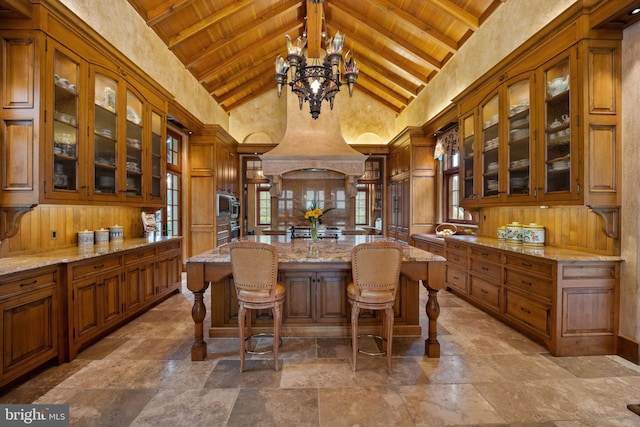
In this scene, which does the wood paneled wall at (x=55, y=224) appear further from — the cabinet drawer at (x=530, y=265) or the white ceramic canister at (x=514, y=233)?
the white ceramic canister at (x=514, y=233)

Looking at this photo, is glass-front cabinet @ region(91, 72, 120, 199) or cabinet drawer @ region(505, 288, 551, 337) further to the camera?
glass-front cabinet @ region(91, 72, 120, 199)

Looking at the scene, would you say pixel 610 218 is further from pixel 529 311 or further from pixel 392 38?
pixel 392 38

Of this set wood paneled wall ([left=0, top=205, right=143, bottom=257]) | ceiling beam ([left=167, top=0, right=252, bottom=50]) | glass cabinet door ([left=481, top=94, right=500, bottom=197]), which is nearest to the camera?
wood paneled wall ([left=0, top=205, right=143, bottom=257])

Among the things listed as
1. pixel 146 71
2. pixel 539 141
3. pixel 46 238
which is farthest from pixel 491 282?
pixel 146 71

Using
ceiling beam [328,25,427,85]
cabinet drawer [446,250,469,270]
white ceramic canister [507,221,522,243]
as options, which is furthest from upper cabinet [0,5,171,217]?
white ceramic canister [507,221,522,243]

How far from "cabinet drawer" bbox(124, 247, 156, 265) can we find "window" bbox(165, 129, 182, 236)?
1879 millimetres

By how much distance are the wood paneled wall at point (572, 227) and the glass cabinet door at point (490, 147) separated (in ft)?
1.69

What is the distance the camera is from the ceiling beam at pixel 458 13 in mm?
4035

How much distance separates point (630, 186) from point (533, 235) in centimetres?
99

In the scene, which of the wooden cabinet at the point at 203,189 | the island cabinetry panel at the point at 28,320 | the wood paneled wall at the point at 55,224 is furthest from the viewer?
the wooden cabinet at the point at 203,189

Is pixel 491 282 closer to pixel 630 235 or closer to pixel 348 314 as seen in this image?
pixel 630 235

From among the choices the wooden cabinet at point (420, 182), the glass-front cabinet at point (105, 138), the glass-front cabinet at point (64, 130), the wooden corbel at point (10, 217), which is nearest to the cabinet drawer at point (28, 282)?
the wooden corbel at point (10, 217)

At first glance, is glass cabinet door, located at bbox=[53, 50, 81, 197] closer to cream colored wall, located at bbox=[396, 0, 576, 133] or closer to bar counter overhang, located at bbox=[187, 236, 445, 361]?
bar counter overhang, located at bbox=[187, 236, 445, 361]

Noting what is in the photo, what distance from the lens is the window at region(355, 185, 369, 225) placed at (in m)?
9.14
